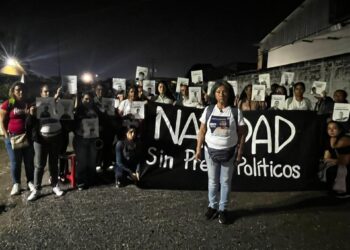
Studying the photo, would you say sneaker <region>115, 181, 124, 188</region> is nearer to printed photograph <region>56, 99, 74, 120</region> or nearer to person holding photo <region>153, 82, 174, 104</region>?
printed photograph <region>56, 99, 74, 120</region>

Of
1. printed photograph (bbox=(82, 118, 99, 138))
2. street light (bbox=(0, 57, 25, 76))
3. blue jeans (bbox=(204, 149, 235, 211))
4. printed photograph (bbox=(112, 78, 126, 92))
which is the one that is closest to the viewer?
blue jeans (bbox=(204, 149, 235, 211))

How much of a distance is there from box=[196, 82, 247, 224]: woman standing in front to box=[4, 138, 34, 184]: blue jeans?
9.24ft

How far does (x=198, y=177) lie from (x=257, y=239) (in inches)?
64.4

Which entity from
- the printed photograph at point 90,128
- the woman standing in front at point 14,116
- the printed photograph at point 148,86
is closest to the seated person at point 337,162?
the printed photograph at point 148,86

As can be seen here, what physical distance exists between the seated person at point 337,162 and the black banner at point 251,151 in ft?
0.55

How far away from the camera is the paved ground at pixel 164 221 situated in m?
3.33

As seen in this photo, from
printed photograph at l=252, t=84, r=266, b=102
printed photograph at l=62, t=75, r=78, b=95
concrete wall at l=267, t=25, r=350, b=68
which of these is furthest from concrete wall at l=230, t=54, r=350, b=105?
printed photograph at l=62, t=75, r=78, b=95

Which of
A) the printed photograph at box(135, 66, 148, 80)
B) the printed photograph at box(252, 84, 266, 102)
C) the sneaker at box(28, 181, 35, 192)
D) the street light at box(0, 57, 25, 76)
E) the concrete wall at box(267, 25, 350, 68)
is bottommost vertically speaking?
the sneaker at box(28, 181, 35, 192)

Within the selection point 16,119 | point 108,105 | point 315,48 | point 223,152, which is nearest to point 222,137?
point 223,152

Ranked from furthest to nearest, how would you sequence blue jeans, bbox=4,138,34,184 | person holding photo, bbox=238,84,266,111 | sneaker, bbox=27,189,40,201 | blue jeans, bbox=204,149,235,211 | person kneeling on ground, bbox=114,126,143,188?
person holding photo, bbox=238,84,266,111, person kneeling on ground, bbox=114,126,143,188, blue jeans, bbox=4,138,34,184, sneaker, bbox=27,189,40,201, blue jeans, bbox=204,149,235,211

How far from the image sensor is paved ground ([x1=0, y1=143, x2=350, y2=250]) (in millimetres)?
3332

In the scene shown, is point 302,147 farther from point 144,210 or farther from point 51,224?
point 51,224

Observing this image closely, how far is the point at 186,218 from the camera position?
3.92 meters

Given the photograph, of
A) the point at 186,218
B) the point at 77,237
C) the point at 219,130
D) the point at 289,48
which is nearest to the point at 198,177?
the point at 186,218
